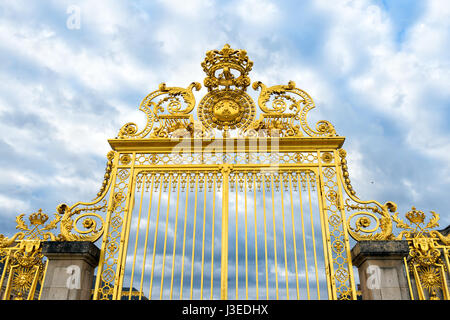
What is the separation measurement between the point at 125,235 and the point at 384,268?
470 centimetres

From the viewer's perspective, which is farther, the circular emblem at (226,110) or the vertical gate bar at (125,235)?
the circular emblem at (226,110)

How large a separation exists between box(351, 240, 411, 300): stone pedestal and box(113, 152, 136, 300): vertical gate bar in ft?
13.9

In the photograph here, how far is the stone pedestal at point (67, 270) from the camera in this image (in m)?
5.48

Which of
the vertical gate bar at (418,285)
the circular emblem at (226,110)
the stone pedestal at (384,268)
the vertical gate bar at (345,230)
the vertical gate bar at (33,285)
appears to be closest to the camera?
the stone pedestal at (384,268)

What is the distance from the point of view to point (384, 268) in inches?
215

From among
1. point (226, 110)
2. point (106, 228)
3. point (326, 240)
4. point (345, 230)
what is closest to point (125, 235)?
point (106, 228)

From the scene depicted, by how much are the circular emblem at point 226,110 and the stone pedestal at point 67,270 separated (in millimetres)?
3582

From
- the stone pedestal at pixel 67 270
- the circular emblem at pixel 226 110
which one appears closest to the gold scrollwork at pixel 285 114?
the circular emblem at pixel 226 110

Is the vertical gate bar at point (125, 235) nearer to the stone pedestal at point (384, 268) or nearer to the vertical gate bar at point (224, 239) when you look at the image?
the vertical gate bar at point (224, 239)

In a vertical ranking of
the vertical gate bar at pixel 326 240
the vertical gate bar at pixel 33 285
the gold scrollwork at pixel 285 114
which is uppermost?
the gold scrollwork at pixel 285 114

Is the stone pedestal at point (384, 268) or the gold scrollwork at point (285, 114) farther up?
the gold scrollwork at point (285, 114)

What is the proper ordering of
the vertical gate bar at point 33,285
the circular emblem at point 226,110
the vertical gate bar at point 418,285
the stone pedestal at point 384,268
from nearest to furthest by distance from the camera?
the stone pedestal at point 384,268
the vertical gate bar at point 418,285
the vertical gate bar at point 33,285
the circular emblem at point 226,110

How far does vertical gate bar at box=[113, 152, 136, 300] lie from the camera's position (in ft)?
19.0

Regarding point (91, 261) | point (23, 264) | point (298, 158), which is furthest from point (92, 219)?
point (298, 158)
